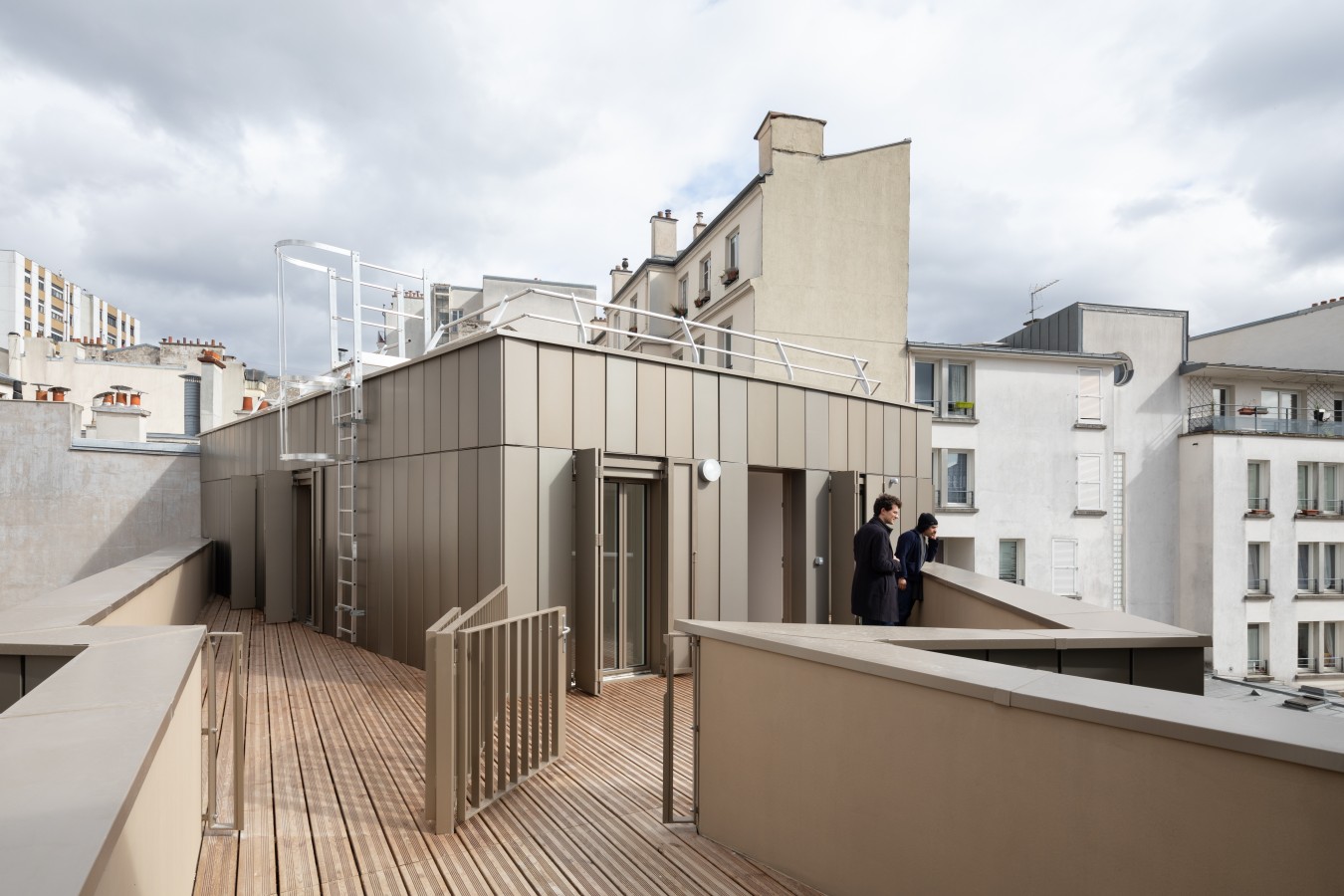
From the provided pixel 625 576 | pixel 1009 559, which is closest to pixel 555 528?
pixel 625 576

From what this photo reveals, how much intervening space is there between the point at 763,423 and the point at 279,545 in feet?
25.7

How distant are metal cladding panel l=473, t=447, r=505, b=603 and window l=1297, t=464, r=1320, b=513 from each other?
97.0 ft

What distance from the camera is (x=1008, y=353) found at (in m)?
23.0

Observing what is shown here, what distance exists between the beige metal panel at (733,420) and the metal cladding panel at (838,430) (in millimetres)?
1991

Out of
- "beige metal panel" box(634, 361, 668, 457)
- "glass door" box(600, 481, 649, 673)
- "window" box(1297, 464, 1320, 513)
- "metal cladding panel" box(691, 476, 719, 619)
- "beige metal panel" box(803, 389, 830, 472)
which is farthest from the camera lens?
"window" box(1297, 464, 1320, 513)

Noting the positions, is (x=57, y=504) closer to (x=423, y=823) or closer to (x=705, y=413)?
(x=705, y=413)

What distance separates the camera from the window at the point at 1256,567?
2539 centimetres

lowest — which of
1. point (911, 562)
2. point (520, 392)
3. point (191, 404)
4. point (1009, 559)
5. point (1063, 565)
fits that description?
point (1063, 565)

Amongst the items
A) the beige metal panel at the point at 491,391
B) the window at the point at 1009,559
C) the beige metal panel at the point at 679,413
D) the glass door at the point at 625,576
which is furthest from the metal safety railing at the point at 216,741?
the window at the point at 1009,559

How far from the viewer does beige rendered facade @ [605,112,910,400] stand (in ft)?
65.6

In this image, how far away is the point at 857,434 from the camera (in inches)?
480

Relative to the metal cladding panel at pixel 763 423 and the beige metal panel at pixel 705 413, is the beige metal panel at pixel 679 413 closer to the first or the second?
the beige metal panel at pixel 705 413

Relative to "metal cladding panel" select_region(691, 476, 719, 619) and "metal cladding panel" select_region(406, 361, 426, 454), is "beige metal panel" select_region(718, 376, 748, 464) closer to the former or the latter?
"metal cladding panel" select_region(691, 476, 719, 619)

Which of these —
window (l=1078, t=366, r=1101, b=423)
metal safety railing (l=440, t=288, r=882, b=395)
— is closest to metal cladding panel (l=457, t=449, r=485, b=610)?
metal safety railing (l=440, t=288, r=882, b=395)
